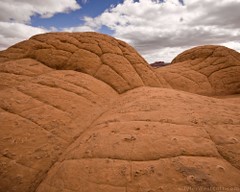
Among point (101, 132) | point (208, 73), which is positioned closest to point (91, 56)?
point (101, 132)

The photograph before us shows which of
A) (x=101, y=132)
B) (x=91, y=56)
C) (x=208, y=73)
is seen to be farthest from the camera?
(x=208, y=73)

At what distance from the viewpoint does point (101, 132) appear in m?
2.97

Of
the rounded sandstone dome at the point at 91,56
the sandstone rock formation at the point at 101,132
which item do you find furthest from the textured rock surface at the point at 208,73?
the sandstone rock formation at the point at 101,132

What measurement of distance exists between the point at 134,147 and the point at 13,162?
1.47m

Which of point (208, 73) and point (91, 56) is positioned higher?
point (91, 56)

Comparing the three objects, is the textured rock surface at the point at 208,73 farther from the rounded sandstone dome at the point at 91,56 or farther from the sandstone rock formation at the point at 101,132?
the sandstone rock formation at the point at 101,132

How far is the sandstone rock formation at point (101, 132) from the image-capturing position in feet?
7.11

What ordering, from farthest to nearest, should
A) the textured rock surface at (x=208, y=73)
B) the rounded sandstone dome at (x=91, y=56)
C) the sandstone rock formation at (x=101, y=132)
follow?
the textured rock surface at (x=208, y=73)
the rounded sandstone dome at (x=91, y=56)
the sandstone rock formation at (x=101, y=132)

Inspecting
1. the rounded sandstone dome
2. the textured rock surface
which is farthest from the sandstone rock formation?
the textured rock surface

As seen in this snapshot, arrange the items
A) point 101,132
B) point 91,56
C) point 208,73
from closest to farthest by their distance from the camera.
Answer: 1. point 101,132
2. point 91,56
3. point 208,73

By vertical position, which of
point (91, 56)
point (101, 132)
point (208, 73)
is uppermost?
point (91, 56)

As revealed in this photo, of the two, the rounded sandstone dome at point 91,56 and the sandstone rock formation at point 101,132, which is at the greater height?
the rounded sandstone dome at point 91,56

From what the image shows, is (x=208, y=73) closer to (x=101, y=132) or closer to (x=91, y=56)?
(x=91, y=56)

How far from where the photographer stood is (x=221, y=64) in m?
8.67
